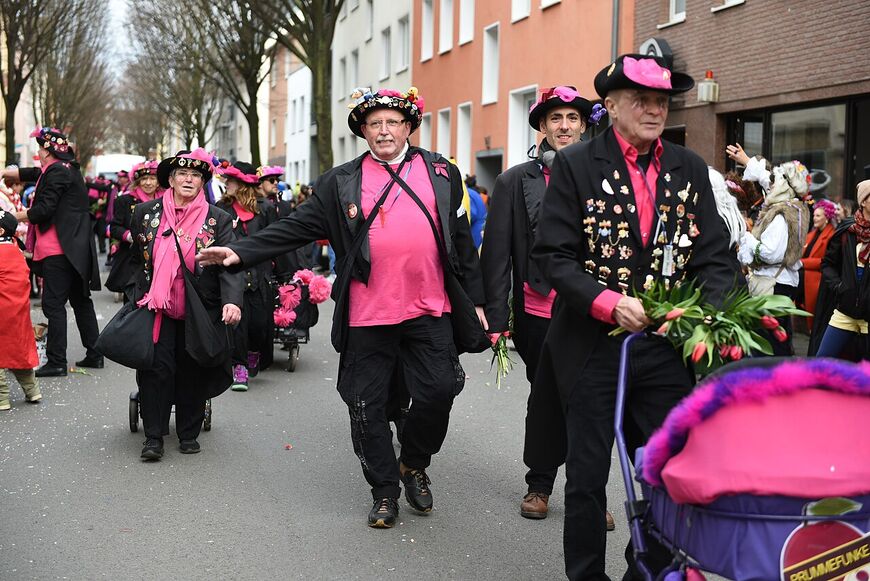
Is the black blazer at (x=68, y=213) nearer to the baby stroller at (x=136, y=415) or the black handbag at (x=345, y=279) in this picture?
the baby stroller at (x=136, y=415)

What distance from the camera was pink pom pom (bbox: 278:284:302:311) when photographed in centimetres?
1174

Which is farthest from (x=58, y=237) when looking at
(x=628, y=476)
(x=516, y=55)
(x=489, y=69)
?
(x=489, y=69)

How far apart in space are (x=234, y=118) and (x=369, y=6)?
4409 cm

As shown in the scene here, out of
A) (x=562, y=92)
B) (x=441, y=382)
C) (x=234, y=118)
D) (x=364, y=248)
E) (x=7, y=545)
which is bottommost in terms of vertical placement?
(x=7, y=545)

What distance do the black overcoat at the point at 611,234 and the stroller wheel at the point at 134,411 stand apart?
4.58m

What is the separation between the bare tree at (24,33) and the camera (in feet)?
94.7

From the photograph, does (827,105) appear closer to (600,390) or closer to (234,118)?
(600,390)

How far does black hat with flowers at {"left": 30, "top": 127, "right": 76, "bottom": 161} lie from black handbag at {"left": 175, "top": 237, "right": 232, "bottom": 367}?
388 cm

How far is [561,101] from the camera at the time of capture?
250 inches

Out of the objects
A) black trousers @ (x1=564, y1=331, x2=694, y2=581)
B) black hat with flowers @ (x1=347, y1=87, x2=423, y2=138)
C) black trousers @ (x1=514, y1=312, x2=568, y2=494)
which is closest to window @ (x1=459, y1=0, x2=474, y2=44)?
black hat with flowers @ (x1=347, y1=87, x2=423, y2=138)

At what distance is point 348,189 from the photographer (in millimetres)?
6000

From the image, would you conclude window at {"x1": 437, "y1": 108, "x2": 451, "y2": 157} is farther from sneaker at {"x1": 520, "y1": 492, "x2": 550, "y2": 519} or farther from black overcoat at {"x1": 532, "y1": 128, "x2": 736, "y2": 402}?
black overcoat at {"x1": 532, "y1": 128, "x2": 736, "y2": 402}

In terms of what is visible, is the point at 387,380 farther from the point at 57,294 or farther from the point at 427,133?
the point at 427,133

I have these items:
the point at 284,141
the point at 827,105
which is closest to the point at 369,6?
the point at 284,141
